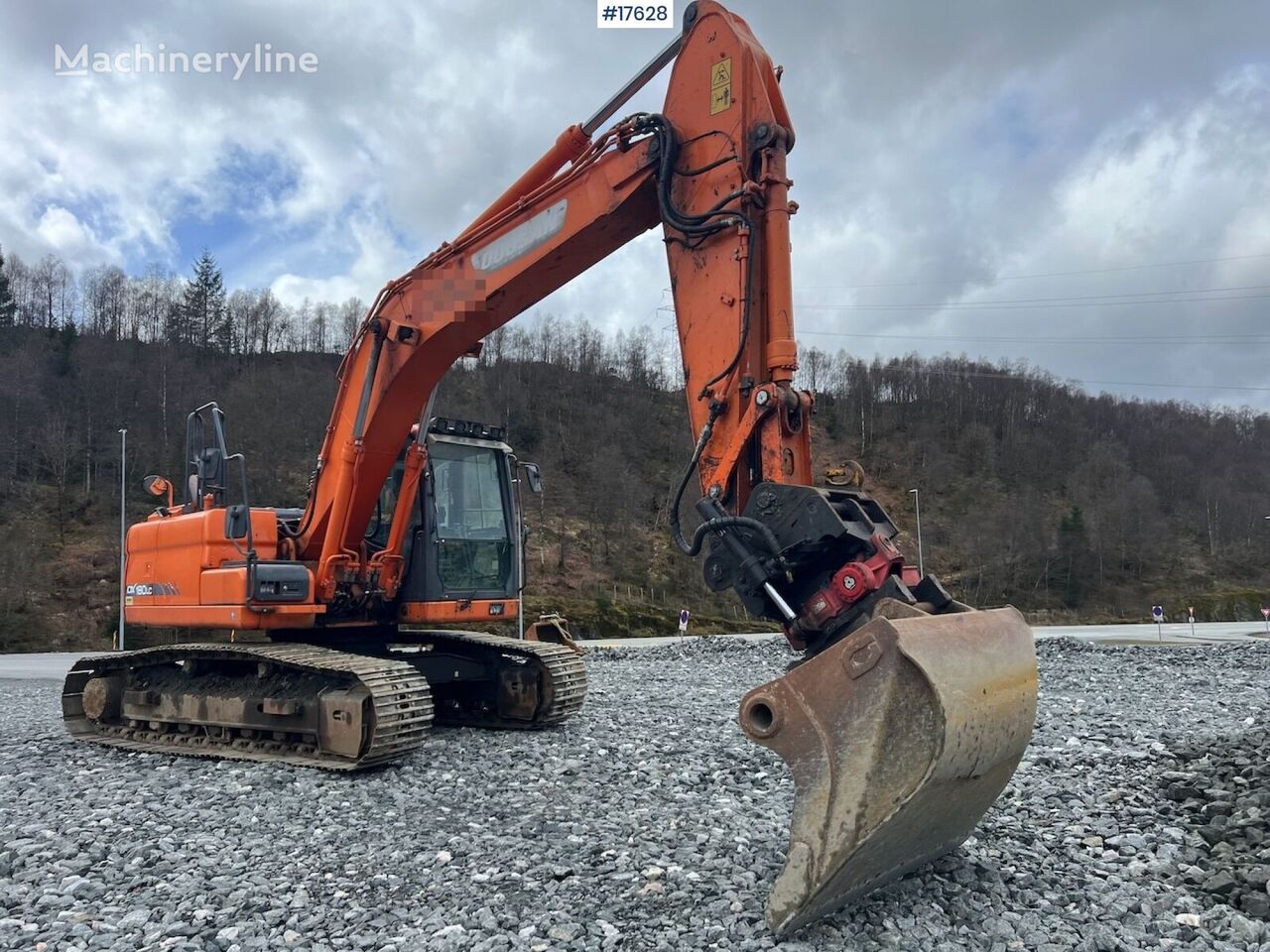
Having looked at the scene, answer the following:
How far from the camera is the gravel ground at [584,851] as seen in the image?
12.7 ft

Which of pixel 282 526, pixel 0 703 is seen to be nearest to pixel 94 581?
pixel 0 703

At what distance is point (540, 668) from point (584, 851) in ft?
12.5

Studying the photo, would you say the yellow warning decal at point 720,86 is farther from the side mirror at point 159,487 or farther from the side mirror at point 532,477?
the side mirror at point 159,487

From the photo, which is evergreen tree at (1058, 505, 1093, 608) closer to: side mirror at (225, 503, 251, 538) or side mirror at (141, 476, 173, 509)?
side mirror at (141, 476, 173, 509)

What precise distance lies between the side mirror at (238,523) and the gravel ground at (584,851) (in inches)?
74.3

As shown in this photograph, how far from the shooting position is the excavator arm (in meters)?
3.49

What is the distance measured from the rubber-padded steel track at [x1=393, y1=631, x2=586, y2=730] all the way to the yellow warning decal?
5.17 meters

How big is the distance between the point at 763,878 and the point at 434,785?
9.97 ft

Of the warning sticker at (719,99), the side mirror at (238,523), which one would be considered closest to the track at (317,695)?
the side mirror at (238,523)

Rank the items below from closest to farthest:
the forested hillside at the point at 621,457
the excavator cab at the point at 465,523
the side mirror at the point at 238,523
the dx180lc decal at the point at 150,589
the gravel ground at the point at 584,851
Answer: the gravel ground at the point at 584,851
the side mirror at the point at 238,523
the excavator cab at the point at 465,523
the dx180lc decal at the point at 150,589
the forested hillside at the point at 621,457

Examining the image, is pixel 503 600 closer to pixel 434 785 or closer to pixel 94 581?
pixel 434 785

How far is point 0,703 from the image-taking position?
44.9 ft

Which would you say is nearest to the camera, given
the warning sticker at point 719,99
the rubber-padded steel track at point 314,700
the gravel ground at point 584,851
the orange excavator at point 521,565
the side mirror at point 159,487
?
the orange excavator at point 521,565

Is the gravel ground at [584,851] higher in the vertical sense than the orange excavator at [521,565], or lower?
lower
